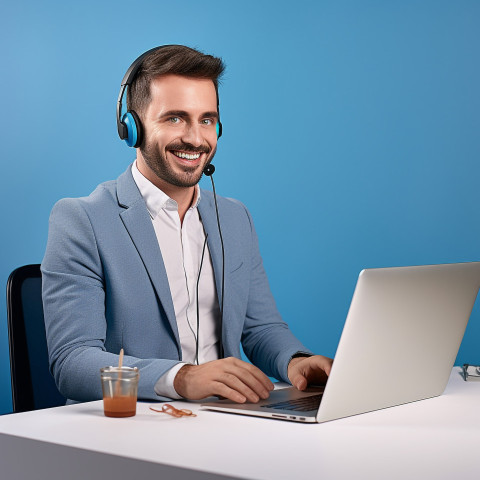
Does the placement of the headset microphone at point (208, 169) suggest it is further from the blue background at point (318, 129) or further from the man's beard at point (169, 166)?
the blue background at point (318, 129)

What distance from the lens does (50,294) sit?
4.97 feet

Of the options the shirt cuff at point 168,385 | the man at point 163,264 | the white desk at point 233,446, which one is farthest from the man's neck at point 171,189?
the white desk at point 233,446

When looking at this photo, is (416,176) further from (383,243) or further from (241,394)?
(241,394)

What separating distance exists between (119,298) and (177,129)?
44cm

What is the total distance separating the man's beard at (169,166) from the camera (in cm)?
176

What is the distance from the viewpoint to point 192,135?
1.76 meters

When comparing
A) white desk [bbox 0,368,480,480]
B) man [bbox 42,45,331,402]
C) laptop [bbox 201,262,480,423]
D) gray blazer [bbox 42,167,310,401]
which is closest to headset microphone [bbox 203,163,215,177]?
man [bbox 42,45,331,402]

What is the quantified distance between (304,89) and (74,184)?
1122mm

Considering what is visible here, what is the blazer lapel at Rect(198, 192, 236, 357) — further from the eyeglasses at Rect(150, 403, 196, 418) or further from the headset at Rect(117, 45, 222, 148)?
the eyeglasses at Rect(150, 403, 196, 418)

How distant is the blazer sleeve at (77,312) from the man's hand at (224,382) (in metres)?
0.05

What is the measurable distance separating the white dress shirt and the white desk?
0.55m

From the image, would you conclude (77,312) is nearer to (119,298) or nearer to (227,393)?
(119,298)
